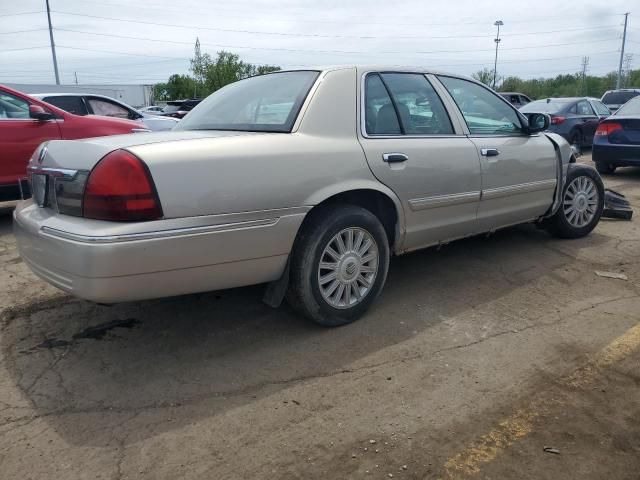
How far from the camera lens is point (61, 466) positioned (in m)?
2.29

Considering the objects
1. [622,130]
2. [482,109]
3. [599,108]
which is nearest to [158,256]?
[482,109]

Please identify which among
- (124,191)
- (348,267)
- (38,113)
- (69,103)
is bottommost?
(348,267)

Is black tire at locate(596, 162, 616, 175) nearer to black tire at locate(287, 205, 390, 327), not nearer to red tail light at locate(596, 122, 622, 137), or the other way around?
red tail light at locate(596, 122, 622, 137)

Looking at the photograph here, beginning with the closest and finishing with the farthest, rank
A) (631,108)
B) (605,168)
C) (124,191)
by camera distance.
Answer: (124,191), (631,108), (605,168)

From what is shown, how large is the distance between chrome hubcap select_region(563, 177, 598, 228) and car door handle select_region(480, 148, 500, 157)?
1379 millimetres

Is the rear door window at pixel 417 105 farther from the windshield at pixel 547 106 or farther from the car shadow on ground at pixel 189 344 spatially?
the windshield at pixel 547 106

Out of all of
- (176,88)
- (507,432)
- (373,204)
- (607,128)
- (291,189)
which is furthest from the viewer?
(176,88)

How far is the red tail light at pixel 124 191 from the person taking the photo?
2.69m

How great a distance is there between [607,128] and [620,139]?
1.05 ft

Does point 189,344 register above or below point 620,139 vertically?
below

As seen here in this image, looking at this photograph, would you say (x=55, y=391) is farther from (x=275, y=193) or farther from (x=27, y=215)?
(x=275, y=193)

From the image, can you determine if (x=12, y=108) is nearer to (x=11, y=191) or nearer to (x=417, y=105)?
(x=11, y=191)

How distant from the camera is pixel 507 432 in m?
2.49

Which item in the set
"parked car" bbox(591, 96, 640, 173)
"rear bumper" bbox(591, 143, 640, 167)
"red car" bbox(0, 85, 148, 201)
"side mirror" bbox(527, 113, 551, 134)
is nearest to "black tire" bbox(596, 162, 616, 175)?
"parked car" bbox(591, 96, 640, 173)
